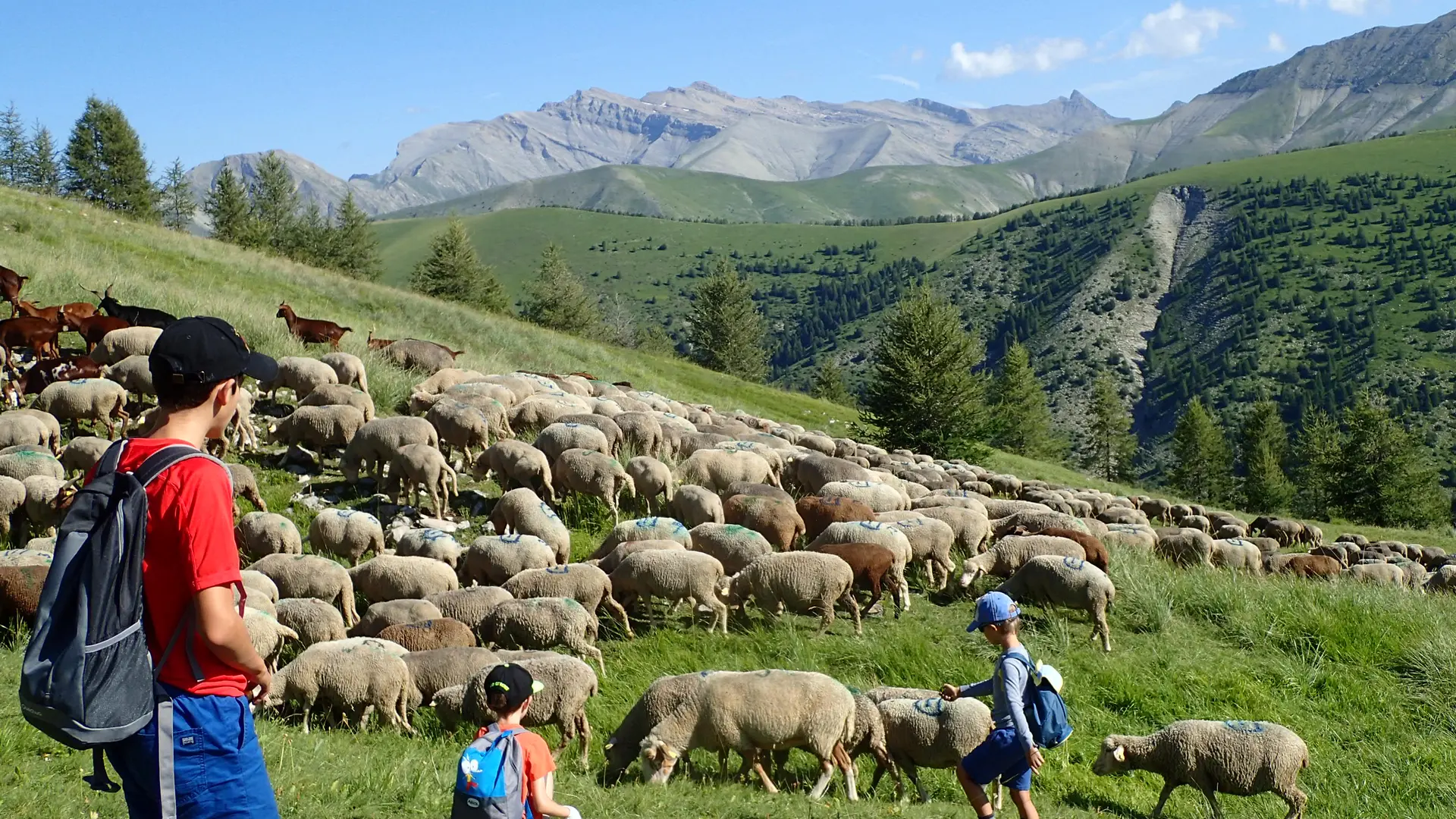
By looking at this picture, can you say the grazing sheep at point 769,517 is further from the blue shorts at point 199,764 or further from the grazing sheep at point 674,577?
the blue shorts at point 199,764

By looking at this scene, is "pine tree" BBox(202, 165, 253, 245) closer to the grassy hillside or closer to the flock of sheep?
the flock of sheep

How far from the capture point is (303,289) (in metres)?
29.2

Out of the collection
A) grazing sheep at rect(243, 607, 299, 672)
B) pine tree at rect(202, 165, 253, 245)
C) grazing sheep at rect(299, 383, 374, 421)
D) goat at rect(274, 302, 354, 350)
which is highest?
pine tree at rect(202, 165, 253, 245)

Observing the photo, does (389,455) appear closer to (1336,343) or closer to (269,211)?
(269,211)

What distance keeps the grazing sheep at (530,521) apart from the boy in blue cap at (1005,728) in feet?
20.9

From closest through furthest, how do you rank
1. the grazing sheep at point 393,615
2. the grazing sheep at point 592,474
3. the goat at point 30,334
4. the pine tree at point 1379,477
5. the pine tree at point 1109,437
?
the grazing sheep at point 393,615
the grazing sheep at point 592,474
the goat at point 30,334
the pine tree at point 1379,477
the pine tree at point 1109,437

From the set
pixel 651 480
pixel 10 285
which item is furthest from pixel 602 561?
pixel 10 285

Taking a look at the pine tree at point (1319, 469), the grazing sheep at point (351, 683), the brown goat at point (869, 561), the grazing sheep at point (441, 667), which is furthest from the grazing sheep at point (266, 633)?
the pine tree at point (1319, 469)

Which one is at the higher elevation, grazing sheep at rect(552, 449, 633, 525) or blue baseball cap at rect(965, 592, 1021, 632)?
blue baseball cap at rect(965, 592, 1021, 632)

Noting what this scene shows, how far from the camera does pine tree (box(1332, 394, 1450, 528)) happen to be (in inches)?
2117

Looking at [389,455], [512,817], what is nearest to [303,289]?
[389,455]

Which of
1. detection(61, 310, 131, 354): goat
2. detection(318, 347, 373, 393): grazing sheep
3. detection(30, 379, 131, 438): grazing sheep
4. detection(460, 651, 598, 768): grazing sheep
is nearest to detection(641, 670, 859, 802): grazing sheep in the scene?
detection(460, 651, 598, 768): grazing sheep

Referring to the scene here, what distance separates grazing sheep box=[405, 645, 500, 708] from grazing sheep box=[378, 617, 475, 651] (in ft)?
1.27

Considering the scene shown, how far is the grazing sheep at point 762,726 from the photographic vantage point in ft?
21.9
